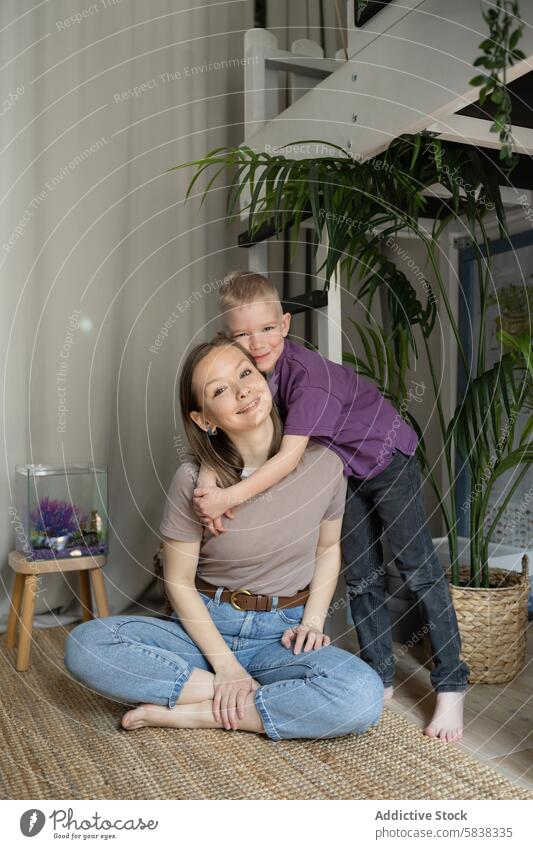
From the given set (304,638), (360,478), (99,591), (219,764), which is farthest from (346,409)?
(99,591)

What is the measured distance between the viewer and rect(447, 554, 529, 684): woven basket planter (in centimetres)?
169

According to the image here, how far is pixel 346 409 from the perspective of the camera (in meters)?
1.55

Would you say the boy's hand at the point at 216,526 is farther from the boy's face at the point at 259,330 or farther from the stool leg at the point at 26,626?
the stool leg at the point at 26,626

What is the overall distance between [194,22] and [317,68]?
54 centimetres

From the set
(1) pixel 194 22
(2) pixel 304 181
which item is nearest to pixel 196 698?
(2) pixel 304 181

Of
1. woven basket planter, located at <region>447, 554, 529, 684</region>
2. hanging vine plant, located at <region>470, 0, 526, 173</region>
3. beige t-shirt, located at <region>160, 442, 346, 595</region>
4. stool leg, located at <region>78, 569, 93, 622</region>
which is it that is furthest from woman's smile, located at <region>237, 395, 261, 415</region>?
stool leg, located at <region>78, 569, 93, 622</region>

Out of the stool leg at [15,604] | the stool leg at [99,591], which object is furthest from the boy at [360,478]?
the stool leg at [15,604]

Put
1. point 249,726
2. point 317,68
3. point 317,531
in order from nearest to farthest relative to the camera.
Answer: point 249,726, point 317,531, point 317,68

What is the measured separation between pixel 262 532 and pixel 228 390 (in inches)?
10.9

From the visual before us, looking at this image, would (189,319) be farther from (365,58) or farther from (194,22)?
(365,58)

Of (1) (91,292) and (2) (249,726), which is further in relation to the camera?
(1) (91,292)

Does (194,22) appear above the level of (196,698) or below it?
above

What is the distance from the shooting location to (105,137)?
7.63ft
